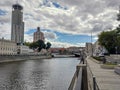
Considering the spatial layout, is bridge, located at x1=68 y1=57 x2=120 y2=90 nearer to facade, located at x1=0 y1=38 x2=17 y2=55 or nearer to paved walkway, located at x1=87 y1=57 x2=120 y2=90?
paved walkway, located at x1=87 y1=57 x2=120 y2=90

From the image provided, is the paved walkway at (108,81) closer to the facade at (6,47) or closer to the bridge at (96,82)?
the bridge at (96,82)

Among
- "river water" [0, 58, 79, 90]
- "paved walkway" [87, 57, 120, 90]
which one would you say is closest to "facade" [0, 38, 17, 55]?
"river water" [0, 58, 79, 90]

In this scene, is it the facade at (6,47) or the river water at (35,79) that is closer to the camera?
the river water at (35,79)

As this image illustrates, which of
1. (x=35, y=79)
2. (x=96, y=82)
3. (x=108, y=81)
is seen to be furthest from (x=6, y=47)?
(x=96, y=82)

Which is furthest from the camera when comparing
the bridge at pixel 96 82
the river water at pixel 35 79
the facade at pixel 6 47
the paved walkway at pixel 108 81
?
the facade at pixel 6 47

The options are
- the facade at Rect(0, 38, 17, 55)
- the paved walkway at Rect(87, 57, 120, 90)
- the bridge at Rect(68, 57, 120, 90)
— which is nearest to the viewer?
the bridge at Rect(68, 57, 120, 90)

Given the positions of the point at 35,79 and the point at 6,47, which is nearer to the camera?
the point at 35,79

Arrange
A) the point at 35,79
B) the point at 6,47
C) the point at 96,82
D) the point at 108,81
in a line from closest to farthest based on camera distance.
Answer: the point at 96,82 < the point at 108,81 < the point at 35,79 < the point at 6,47

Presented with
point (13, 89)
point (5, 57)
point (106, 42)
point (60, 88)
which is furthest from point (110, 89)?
point (5, 57)

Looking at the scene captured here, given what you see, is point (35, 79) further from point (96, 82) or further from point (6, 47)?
point (6, 47)

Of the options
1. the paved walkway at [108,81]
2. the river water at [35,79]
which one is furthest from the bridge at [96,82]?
the river water at [35,79]

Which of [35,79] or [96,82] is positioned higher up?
[96,82]

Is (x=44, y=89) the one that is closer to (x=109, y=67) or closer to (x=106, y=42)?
(x=109, y=67)

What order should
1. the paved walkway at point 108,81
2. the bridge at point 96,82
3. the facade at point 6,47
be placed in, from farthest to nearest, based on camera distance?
the facade at point 6,47
the paved walkway at point 108,81
the bridge at point 96,82
